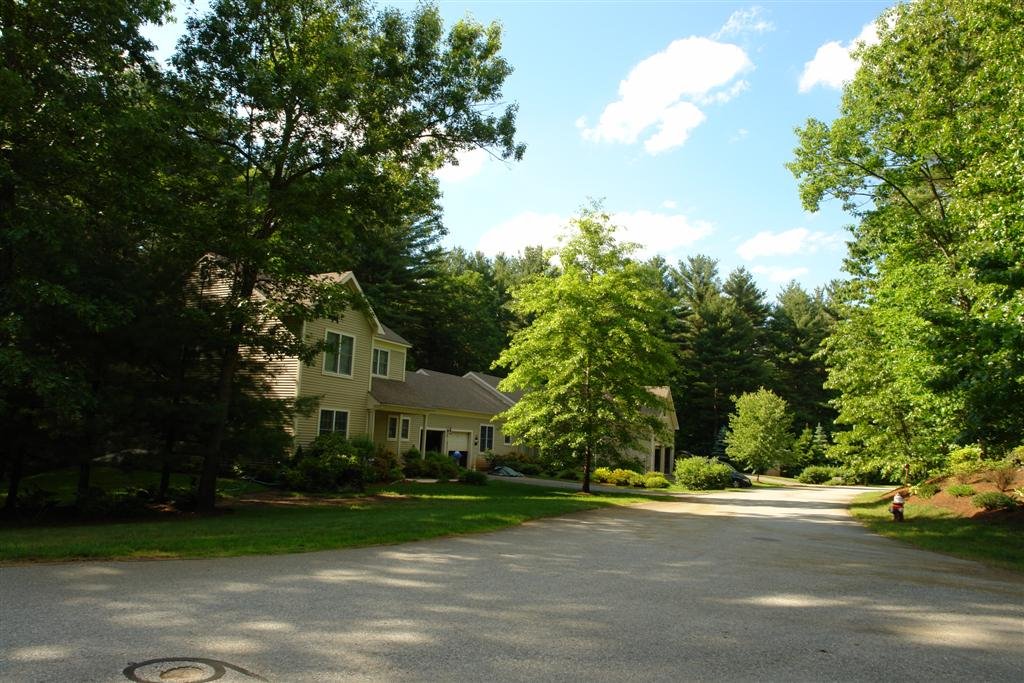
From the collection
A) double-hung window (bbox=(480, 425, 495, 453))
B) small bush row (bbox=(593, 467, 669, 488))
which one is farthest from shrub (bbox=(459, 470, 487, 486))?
double-hung window (bbox=(480, 425, 495, 453))

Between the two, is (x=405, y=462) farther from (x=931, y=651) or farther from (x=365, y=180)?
(x=931, y=651)

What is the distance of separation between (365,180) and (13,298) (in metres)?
7.69

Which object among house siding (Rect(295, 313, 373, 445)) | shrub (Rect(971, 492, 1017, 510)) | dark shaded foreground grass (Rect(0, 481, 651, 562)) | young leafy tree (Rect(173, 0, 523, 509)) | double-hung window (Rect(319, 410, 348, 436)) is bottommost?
dark shaded foreground grass (Rect(0, 481, 651, 562))

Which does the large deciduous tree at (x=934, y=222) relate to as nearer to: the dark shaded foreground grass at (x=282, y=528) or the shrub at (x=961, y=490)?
the shrub at (x=961, y=490)

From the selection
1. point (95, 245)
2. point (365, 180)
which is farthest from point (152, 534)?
point (365, 180)

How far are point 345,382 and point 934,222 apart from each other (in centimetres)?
2156

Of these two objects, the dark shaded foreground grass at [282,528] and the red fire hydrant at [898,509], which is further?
the red fire hydrant at [898,509]

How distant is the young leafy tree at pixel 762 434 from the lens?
46844 millimetres

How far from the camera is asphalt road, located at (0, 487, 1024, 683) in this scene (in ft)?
16.1

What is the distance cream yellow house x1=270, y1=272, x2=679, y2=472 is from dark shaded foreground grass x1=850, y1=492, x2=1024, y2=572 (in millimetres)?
8800

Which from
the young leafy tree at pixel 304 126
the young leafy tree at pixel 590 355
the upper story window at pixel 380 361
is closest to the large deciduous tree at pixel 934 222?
the young leafy tree at pixel 590 355

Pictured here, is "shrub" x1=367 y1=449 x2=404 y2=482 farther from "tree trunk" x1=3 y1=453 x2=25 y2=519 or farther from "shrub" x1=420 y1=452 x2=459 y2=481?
"tree trunk" x1=3 y1=453 x2=25 y2=519

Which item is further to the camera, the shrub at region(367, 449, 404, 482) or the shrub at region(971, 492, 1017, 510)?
the shrub at region(367, 449, 404, 482)

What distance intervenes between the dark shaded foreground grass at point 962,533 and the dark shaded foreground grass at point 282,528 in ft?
25.3
